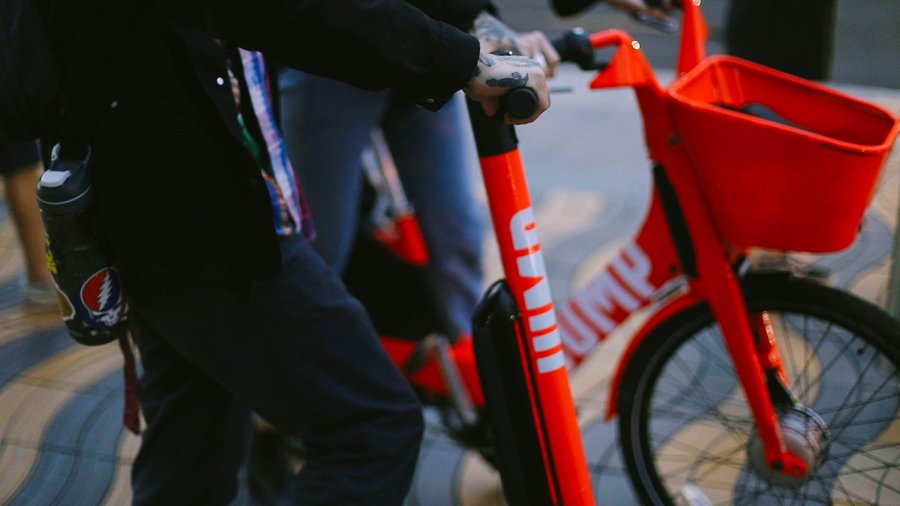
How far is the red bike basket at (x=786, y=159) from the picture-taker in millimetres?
Result: 1695

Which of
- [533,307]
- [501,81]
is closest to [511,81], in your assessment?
[501,81]

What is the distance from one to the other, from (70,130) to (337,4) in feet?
1.63

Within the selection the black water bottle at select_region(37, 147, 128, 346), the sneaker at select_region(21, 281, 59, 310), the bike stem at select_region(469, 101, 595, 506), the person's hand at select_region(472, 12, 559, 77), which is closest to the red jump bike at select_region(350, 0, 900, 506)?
the bike stem at select_region(469, 101, 595, 506)

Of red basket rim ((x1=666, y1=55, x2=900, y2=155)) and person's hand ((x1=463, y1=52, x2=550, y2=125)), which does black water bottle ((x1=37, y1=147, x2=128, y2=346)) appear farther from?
red basket rim ((x1=666, y1=55, x2=900, y2=155))

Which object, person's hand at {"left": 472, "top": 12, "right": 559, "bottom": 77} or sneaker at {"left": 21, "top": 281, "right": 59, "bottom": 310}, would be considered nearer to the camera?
person's hand at {"left": 472, "top": 12, "right": 559, "bottom": 77}

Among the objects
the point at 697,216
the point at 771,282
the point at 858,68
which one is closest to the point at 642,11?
the point at 697,216

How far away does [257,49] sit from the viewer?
4.28ft

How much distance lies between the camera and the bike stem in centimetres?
163

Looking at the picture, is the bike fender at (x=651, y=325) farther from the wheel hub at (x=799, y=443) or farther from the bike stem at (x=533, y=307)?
the bike stem at (x=533, y=307)

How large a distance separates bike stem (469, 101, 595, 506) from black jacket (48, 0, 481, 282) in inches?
9.4

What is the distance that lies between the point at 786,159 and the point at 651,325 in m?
0.53

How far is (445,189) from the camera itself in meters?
2.51

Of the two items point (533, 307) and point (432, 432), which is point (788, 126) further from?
point (432, 432)

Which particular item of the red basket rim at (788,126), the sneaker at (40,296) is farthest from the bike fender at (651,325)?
the sneaker at (40,296)
